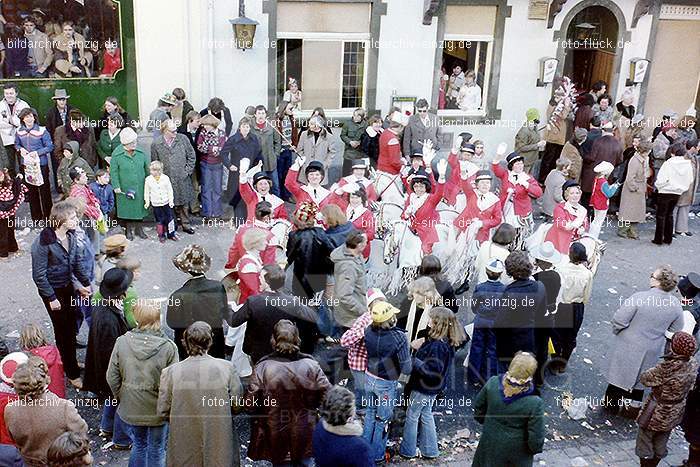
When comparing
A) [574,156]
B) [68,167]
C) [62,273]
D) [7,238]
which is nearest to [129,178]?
[68,167]

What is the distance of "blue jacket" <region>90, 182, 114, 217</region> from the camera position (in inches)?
360

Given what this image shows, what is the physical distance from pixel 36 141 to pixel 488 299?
678 centimetres

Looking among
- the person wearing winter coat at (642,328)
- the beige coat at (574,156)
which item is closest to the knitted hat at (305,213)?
the person wearing winter coat at (642,328)

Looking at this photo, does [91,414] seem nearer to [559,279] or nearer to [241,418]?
[241,418]

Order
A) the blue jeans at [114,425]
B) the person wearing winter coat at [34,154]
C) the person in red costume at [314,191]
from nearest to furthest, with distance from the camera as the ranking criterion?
the blue jeans at [114,425] < the person in red costume at [314,191] < the person wearing winter coat at [34,154]

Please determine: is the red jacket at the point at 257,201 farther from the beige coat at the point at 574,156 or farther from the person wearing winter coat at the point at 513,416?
the beige coat at the point at 574,156

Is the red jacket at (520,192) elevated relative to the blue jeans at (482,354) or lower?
elevated

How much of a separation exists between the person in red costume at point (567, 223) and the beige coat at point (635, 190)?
3.36 metres

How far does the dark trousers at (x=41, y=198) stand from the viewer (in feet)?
33.2

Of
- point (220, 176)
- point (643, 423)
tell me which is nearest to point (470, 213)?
point (643, 423)

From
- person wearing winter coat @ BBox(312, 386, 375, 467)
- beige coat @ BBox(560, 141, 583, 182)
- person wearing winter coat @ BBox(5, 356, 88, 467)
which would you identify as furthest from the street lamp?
person wearing winter coat @ BBox(312, 386, 375, 467)

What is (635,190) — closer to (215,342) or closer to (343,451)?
(215,342)

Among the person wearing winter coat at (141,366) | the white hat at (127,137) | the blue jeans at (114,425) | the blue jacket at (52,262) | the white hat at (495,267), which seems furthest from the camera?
the white hat at (127,137)

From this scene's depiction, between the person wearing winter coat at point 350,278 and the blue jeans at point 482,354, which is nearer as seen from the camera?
the person wearing winter coat at point 350,278
